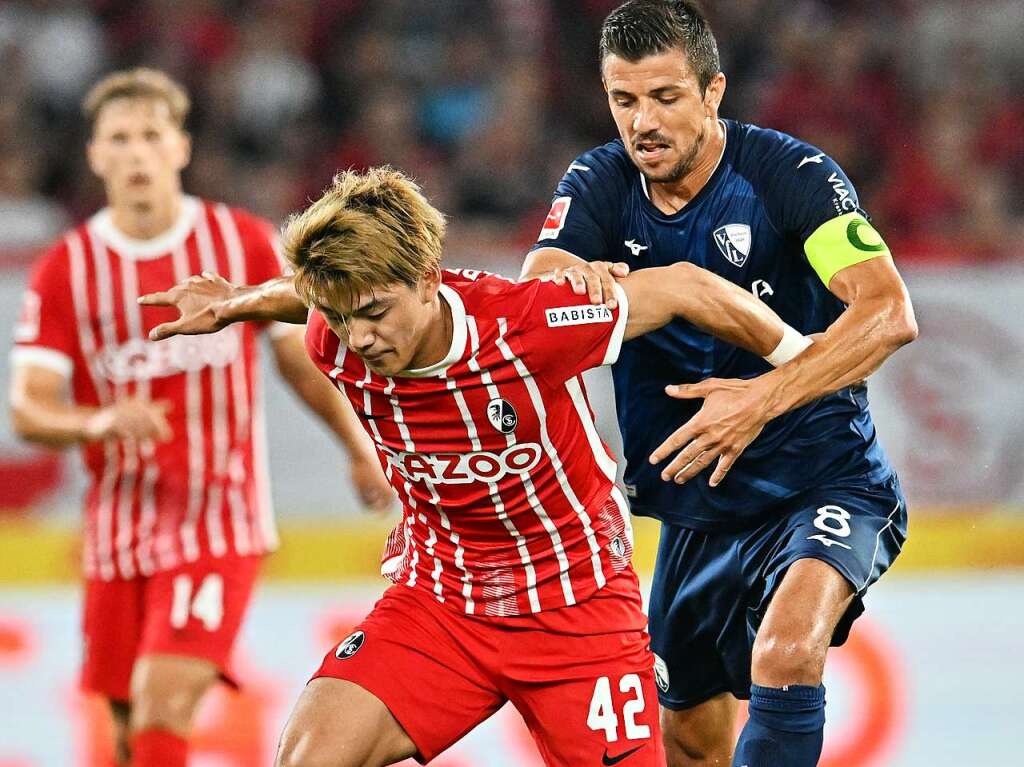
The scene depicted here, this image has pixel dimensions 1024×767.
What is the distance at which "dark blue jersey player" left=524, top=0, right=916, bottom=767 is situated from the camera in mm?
3391

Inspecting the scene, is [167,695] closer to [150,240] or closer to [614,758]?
[150,240]

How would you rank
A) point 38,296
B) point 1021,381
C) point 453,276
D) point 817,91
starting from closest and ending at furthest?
point 453,276 → point 38,296 → point 1021,381 → point 817,91

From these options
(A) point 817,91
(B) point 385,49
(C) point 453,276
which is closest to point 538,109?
(B) point 385,49

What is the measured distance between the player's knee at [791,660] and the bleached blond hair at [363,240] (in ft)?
3.58

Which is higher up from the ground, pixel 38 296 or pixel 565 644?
pixel 38 296

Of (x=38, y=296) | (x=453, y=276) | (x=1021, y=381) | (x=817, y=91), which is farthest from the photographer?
(x=817, y=91)

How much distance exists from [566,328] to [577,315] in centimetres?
4

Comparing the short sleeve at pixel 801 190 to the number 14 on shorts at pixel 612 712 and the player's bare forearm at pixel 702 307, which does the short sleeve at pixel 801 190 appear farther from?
the number 14 on shorts at pixel 612 712

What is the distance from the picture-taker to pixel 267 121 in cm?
895

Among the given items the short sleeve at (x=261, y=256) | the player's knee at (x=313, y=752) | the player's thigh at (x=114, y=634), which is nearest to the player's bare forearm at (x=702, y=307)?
the player's knee at (x=313, y=752)

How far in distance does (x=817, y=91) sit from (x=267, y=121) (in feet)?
10.1

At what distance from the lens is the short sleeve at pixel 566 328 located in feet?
11.0

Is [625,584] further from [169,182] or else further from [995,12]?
[995,12]

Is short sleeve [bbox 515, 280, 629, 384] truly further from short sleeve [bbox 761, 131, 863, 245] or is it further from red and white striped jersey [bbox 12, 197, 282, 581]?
red and white striped jersey [bbox 12, 197, 282, 581]
